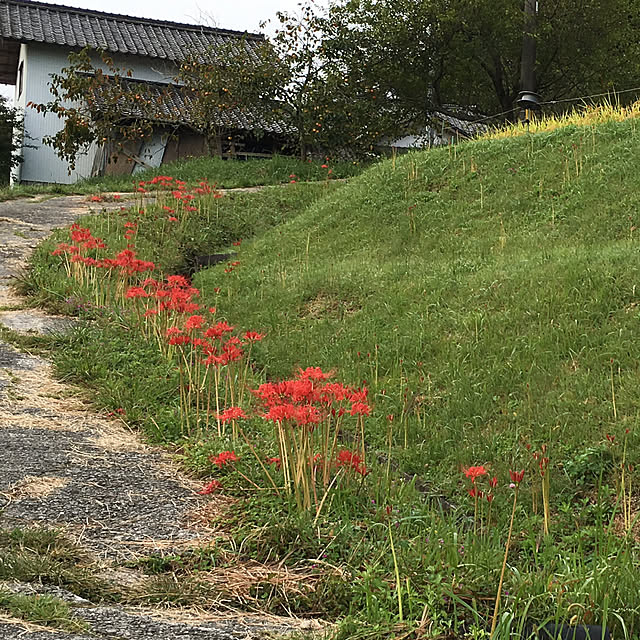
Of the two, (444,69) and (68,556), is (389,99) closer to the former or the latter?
(444,69)

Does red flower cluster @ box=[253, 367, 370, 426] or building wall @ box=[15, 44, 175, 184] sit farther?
building wall @ box=[15, 44, 175, 184]

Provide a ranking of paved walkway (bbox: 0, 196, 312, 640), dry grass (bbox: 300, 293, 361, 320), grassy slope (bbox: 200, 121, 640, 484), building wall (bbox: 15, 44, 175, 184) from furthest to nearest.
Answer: building wall (bbox: 15, 44, 175, 184)
dry grass (bbox: 300, 293, 361, 320)
grassy slope (bbox: 200, 121, 640, 484)
paved walkway (bbox: 0, 196, 312, 640)

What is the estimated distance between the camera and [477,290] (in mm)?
6332

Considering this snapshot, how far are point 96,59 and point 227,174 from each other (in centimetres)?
723

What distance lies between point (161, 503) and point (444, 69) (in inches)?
626

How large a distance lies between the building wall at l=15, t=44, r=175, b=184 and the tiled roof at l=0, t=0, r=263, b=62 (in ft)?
1.67

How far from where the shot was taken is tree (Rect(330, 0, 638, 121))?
1616cm

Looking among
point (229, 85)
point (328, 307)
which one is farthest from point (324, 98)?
point (328, 307)

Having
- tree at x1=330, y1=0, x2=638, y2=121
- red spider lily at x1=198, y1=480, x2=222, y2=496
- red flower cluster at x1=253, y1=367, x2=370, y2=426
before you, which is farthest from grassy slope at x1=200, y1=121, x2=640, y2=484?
tree at x1=330, y1=0, x2=638, y2=121

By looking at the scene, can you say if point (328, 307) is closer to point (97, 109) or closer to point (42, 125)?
point (97, 109)

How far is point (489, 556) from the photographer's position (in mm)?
2668

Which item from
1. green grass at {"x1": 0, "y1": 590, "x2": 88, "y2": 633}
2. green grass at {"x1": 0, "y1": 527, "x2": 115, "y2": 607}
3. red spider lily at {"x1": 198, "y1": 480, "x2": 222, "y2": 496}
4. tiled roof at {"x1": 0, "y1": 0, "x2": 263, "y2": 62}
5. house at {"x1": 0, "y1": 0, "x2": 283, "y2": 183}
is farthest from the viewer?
tiled roof at {"x1": 0, "y1": 0, "x2": 263, "y2": 62}

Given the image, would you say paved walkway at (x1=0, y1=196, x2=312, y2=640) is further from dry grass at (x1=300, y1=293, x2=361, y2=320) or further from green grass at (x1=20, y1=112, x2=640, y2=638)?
dry grass at (x1=300, y1=293, x2=361, y2=320)

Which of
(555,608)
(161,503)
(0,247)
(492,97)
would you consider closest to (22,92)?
(492,97)
